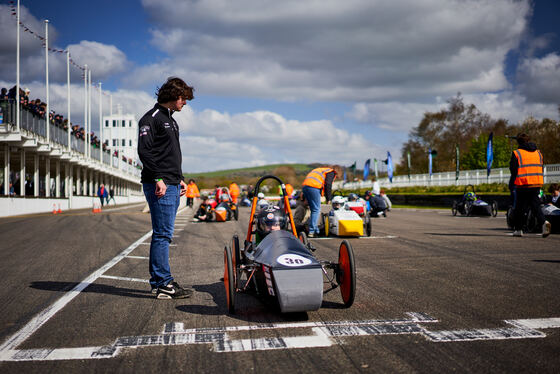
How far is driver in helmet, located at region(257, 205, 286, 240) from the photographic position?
566cm

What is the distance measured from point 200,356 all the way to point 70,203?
116 ft

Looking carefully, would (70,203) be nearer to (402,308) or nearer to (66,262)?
(66,262)

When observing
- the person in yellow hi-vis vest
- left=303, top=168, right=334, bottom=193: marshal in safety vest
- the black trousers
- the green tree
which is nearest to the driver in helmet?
the person in yellow hi-vis vest

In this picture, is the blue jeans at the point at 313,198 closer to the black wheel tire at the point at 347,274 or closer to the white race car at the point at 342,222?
the white race car at the point at 342,222

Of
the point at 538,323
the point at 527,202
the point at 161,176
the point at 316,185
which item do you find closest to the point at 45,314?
the point at 161,176

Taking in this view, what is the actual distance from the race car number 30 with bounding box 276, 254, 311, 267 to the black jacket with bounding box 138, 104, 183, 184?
1.59 metres

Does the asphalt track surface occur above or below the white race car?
below

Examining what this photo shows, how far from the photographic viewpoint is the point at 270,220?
5.68m

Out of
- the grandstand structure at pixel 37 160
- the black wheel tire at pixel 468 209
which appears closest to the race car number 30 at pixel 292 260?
the black wheel tire at pixel 468 209

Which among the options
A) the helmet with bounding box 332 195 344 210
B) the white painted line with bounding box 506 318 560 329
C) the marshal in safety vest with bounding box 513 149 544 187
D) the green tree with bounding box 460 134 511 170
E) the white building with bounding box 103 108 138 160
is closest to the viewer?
the white painted line with bounding box 506 318 560 329

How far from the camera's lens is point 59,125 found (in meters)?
33.2

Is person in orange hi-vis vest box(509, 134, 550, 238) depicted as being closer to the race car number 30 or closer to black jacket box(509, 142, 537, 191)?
black jacket box(509, 142, 537, 191)

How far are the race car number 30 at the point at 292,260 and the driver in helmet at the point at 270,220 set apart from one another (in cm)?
138

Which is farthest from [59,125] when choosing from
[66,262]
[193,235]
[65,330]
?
[65,330]
